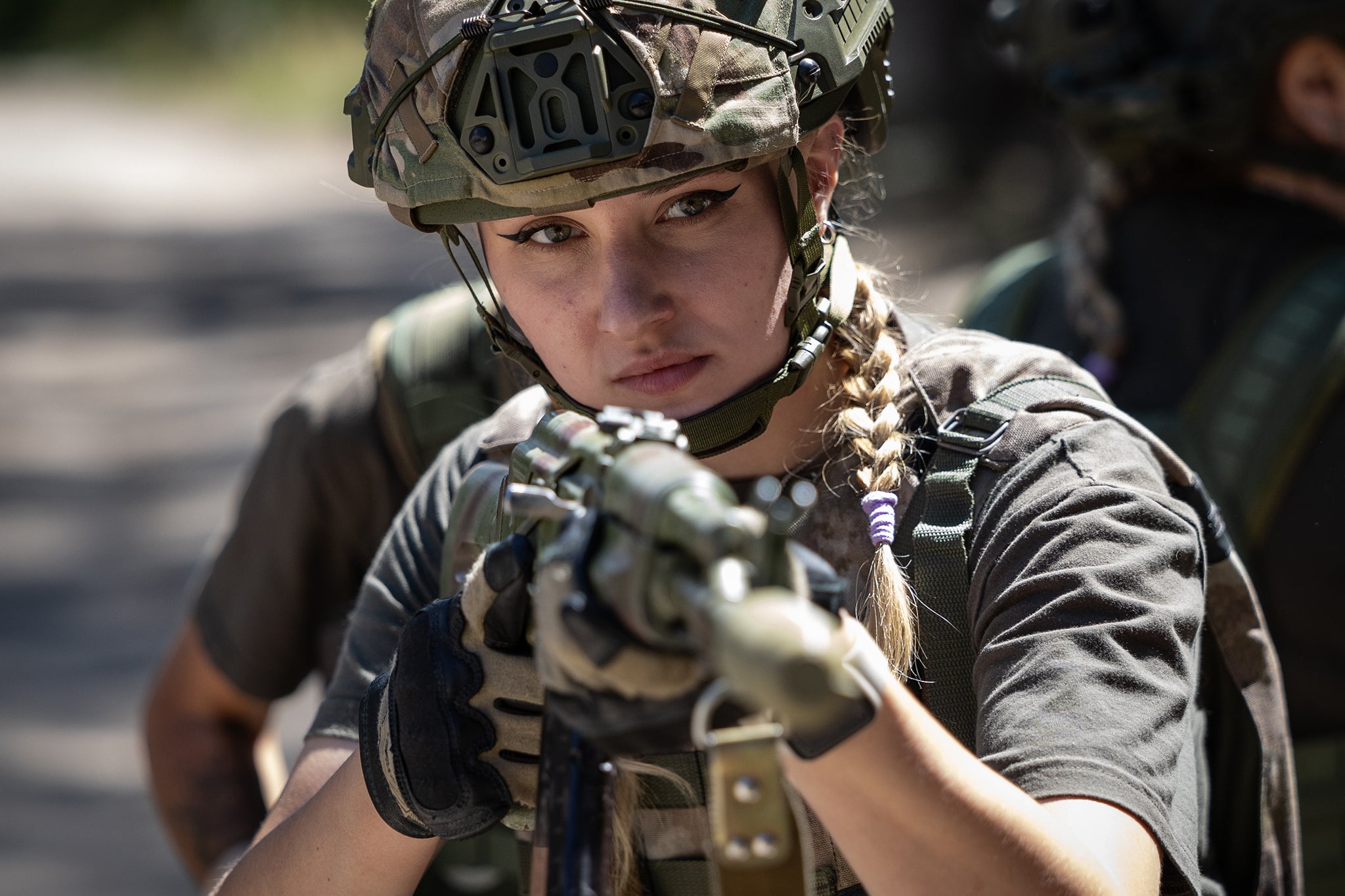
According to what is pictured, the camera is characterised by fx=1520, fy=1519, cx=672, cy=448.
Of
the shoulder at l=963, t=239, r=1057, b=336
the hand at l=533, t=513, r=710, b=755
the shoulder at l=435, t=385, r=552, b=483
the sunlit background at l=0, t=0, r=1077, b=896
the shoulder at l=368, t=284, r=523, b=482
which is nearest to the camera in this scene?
the hand at l=533, t=513, r=710, b=755

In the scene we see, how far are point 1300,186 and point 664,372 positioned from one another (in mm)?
2034

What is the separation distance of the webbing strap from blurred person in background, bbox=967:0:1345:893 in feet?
3.97

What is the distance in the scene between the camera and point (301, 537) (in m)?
2.90

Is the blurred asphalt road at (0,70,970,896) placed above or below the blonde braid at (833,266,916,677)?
below

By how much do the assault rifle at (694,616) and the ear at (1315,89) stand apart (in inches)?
91.0

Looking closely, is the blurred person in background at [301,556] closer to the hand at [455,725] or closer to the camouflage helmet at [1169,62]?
the hand at [455,725]

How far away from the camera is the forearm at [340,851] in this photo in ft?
5.83

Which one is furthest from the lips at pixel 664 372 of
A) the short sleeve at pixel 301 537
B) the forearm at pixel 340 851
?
the short sleeve at pixel 301 537

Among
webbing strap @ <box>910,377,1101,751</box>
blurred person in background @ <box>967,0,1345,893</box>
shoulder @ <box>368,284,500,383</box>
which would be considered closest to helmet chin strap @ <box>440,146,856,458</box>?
webbing strap @ <box>910,377,1101,751</box>

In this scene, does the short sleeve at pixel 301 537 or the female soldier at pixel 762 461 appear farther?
the short sleeve at pixel 301 537

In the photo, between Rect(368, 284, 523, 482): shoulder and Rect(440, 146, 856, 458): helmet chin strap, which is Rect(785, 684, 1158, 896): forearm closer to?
Rect(440, 146, 856, 458): helmet chin strap

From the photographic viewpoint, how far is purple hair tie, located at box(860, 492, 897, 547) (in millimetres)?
1864

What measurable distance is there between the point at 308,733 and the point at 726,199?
92 centimetres

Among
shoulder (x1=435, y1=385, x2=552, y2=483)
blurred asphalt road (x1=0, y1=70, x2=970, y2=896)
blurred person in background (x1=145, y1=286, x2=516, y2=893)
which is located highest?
shoulder (x1=435, y1=385, x2=552, y2=483)
